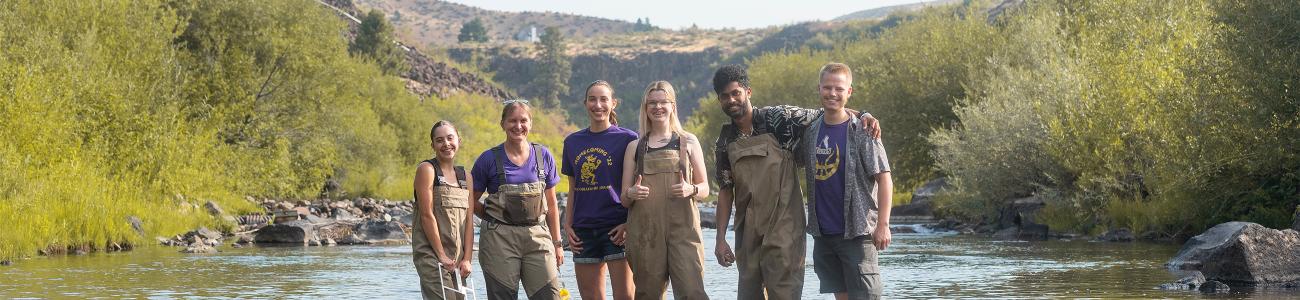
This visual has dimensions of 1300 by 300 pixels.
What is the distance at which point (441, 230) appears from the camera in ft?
32.6

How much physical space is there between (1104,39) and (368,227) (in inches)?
647

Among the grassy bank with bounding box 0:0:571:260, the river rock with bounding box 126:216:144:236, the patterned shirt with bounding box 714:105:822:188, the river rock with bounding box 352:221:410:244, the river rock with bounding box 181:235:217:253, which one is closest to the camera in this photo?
the patterned shirt with bounding box 714:105:822:188

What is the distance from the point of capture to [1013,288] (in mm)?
18141

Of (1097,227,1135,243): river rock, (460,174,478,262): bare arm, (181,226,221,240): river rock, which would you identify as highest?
(460,174,478,262): bare arm

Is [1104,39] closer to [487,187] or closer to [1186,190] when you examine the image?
[1186,190]

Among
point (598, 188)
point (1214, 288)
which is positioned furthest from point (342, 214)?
point (598, 188)

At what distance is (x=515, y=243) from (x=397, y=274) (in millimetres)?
12665

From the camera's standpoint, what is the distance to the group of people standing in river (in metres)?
9.05

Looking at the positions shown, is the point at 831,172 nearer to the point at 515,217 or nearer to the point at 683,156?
the point at 683,156

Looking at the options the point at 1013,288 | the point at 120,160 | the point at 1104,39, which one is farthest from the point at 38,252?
the point at 1104,39

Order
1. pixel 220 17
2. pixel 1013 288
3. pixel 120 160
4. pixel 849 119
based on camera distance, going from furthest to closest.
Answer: pixel 220 17 → pixel 120 160 → pixel 1013 288 → pixel 849 119

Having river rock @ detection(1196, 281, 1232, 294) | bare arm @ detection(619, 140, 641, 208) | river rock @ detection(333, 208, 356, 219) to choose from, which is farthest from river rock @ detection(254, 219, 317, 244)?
bare arm @ detection(619, 140, 641, 208)

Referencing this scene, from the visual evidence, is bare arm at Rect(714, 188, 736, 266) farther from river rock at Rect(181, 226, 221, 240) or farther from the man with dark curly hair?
river rock at Rect(181, 226, 221, 240)

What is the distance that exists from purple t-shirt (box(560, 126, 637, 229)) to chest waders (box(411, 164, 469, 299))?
0.76 metres
